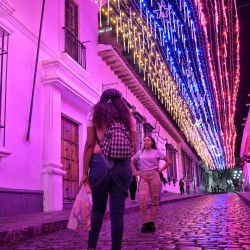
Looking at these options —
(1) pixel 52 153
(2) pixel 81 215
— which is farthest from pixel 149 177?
(1) pixel 52 153

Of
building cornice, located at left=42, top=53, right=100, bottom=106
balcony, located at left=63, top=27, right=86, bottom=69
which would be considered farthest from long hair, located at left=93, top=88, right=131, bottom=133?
balcony, located at left=63, top=27, right=86, bottom=69

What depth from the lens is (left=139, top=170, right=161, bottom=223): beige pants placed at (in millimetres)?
6508

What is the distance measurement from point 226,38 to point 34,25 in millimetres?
5448

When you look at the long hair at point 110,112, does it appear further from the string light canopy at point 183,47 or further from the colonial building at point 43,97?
the string light canopy at point 183,47

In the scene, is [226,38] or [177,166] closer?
[226,38]

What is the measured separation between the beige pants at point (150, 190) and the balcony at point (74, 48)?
6538 millimetres

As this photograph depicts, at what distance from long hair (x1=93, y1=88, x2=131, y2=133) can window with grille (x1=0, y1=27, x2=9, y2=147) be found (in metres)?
5.21

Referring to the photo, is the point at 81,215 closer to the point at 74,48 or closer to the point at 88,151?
the point at 88,151

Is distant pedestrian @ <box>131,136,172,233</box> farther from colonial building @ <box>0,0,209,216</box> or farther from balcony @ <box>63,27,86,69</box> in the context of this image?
balcony @ <box>63,27,86,69</box>

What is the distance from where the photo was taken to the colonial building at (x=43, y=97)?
29.0 ft

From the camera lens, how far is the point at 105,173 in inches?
131

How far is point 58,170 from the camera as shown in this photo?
412 inches

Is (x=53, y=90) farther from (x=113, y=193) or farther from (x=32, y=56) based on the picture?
(x=113, y=193)

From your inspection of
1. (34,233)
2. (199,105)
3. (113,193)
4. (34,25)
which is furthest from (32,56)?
(199,105)
